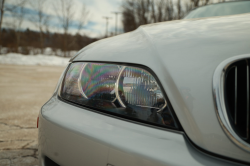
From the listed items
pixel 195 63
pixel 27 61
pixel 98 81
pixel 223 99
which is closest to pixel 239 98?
pixel 223 99

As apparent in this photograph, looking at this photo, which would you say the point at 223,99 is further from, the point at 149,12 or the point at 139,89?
the point at 149,12

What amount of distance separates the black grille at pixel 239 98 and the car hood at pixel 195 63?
5cm

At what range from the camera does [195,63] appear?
29.1 inches

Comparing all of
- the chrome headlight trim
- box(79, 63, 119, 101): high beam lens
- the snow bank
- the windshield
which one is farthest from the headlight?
the snow bank

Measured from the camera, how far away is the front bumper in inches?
25.2

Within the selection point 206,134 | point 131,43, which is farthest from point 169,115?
point 131,43

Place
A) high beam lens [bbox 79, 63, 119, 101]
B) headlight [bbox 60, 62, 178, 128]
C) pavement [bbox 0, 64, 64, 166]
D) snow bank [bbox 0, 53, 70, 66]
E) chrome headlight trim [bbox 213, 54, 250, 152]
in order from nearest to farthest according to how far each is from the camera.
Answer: chrome headlight trim [bbox 213, 54, 250, 152], headlight [bbox 60, 62, 178, 128], high beam lens [bbox 79, 63, 119, 101], pavement [bbox 0, 64, 64, 166], snow bank [bbox 0, 53, 70, 66]

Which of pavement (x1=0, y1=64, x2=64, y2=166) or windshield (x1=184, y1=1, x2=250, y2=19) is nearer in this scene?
pavement (x1=0, y1=64, x2=64, y2=166)

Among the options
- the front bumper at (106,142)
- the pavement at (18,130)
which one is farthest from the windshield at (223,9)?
→ the pavement at (18,130)

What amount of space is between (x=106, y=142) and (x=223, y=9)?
2.29 m

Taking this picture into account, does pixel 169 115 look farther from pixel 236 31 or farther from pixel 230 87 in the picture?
pixel 236 31

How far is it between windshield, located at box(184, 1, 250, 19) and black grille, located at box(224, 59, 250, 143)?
1762 millimetres

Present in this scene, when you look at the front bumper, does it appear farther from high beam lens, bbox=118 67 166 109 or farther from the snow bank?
the snow bank

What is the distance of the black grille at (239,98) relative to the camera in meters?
0.63
